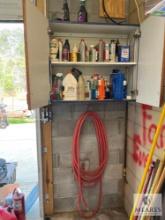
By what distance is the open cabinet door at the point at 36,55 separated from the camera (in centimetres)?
131

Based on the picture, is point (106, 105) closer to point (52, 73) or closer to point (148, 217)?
point (52, 73)

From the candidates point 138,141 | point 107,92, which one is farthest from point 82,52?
point 138,141

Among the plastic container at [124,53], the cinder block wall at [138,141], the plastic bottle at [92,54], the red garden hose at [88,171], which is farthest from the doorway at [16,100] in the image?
the cinder block wall at [138,141]

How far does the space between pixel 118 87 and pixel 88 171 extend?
98 cm

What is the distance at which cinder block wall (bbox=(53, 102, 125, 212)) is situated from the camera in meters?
2.19

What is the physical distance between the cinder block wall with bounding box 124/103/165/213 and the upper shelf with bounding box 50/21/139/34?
722mm

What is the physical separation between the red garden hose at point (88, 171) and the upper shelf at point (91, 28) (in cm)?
81

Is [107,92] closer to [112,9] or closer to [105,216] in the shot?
[112,9]

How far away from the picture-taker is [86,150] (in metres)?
2.26

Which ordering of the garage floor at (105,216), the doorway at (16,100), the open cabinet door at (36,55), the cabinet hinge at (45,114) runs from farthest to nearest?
the doorway at (16,100)
the garage floor at (105,216)
the cabinet hinge at (45,114)
the open cabinet door at (36,55)

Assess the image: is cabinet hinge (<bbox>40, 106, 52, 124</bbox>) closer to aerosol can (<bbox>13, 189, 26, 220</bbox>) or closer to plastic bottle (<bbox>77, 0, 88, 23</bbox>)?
aerosol can (<bbox>13, 189, 26, 220</bbox>)

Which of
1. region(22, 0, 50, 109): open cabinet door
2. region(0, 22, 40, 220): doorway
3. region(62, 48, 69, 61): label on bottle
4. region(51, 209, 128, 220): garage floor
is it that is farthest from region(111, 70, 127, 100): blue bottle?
region(51, 209, 128, 220): garage floor

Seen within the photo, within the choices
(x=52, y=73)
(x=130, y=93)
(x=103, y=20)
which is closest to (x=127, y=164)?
(x=130, y=93)

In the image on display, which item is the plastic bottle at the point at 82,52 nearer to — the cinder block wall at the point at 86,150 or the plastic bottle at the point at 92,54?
the plastic bottle at the point at 92,54
